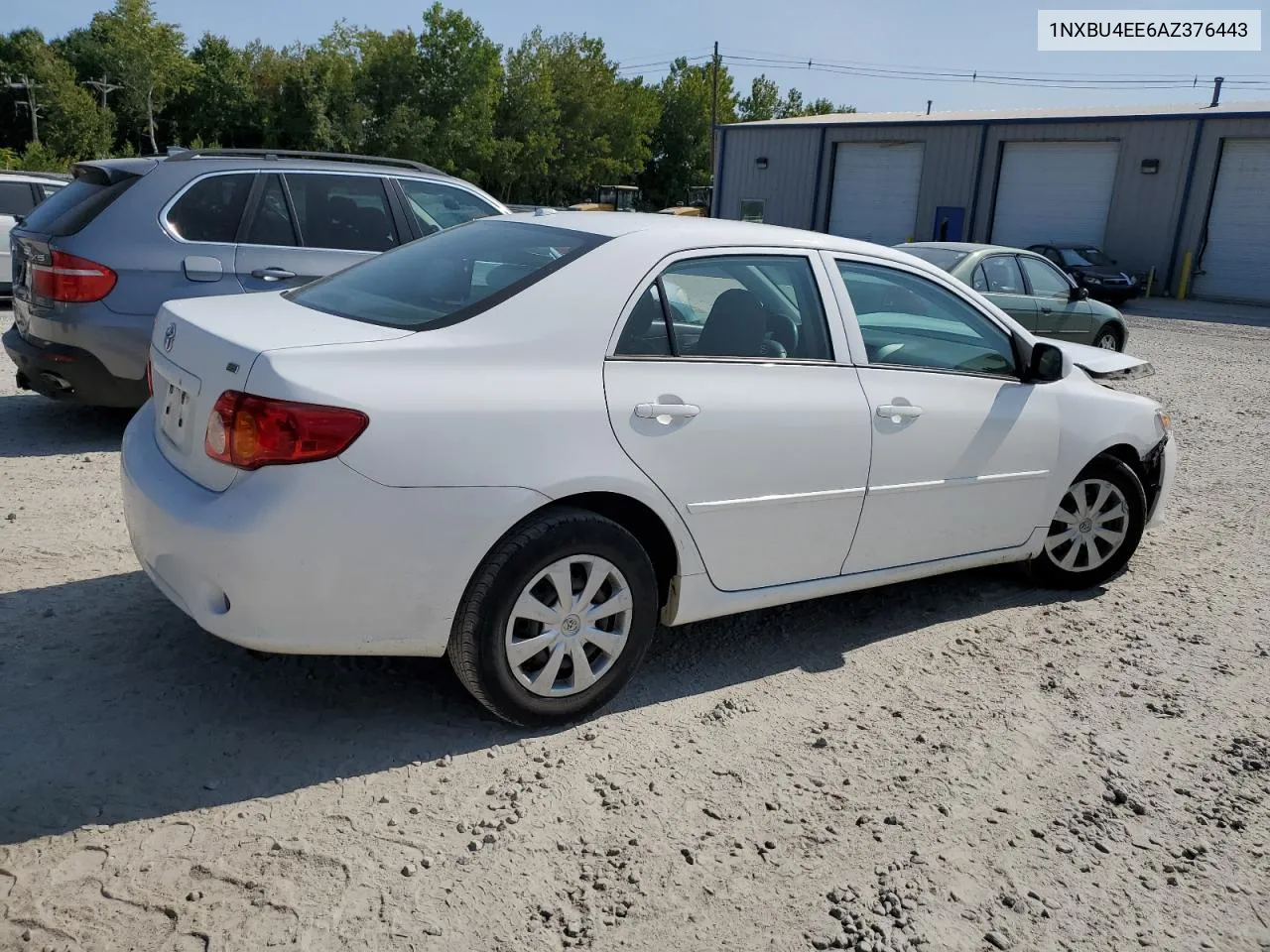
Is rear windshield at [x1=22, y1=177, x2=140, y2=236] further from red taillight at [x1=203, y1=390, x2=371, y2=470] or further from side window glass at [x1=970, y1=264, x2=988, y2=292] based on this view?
side window glass at [x1=970, y1=264, x2=988, y2=292]

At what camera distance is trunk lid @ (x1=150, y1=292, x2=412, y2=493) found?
10.4 feet

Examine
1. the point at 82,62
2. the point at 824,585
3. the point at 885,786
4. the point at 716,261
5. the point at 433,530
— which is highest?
the point at 82,62

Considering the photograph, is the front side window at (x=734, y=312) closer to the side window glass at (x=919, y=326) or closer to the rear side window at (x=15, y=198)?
the side window glass at (x=919, y=326)

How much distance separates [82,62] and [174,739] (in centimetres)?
7821

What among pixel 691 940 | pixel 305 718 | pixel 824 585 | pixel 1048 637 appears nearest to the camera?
pixel 691 940

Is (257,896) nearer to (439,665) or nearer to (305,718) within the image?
(305,718)

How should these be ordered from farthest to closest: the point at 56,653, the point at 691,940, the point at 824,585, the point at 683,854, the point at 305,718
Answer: the point at 824,585 < the point at 56,653 < the point at 305,718 < the point at 683,854 < the point at 691,940

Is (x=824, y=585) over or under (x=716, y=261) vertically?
under

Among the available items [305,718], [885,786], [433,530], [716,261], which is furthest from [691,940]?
[716,261]

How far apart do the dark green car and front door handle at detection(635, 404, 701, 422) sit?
795cm

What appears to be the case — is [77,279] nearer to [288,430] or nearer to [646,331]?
[288,430]

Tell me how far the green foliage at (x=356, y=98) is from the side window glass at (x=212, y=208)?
52471mm

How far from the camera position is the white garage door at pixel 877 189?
1316 inches

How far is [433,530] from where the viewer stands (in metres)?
3.10
